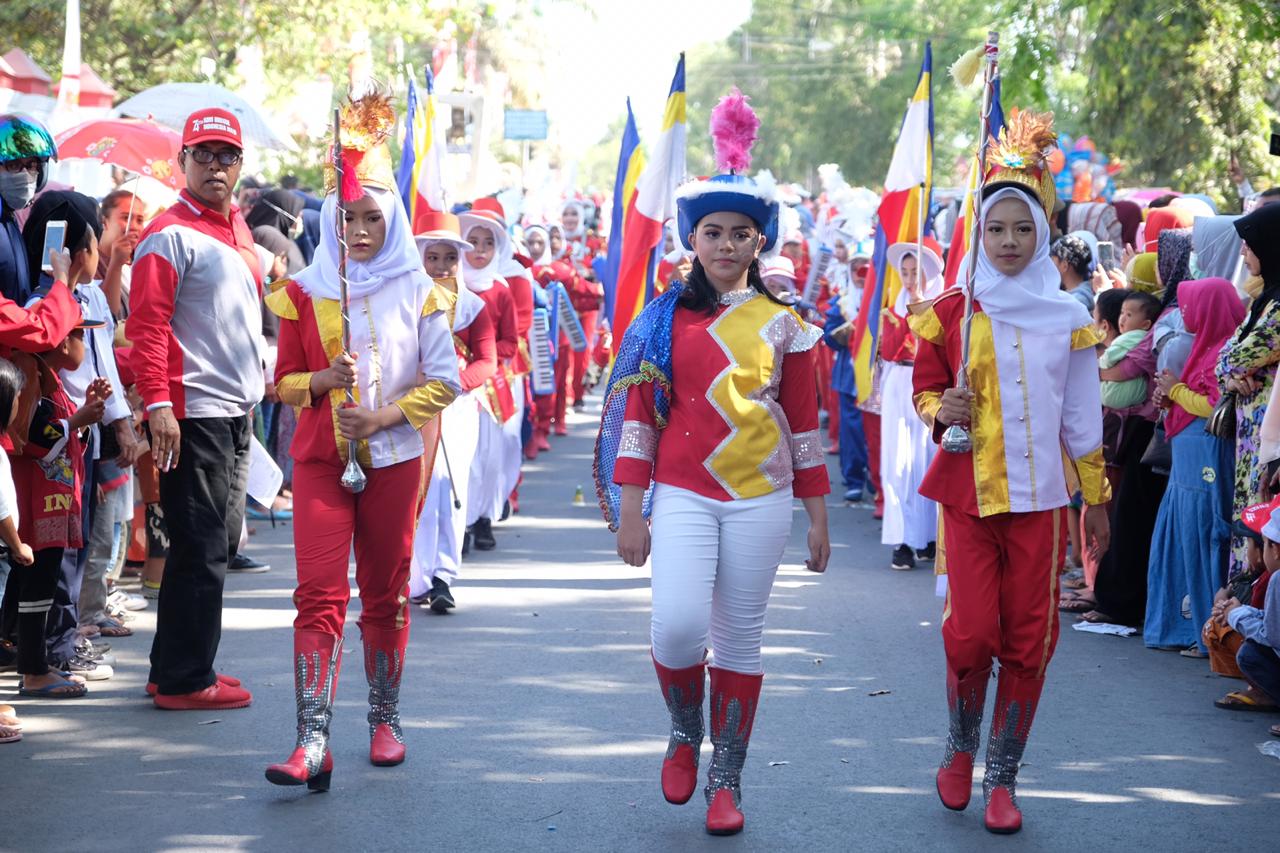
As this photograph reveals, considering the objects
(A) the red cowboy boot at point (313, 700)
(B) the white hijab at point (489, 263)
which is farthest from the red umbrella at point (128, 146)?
(A) the red cowboy boot at point (313, 700)

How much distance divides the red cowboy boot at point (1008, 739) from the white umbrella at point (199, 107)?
9604mm

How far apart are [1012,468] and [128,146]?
7794 millimetres

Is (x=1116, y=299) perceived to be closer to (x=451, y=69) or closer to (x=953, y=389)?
(x=953, y=389)

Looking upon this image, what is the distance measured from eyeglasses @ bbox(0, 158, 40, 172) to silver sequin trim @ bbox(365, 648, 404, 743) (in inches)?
91.9

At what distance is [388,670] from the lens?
5.97 metres

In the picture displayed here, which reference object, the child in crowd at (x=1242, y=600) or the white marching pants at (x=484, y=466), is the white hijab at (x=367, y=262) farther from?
the white marching pants at (x=484, y=466)

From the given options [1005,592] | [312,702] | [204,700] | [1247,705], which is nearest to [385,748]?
[312,702]

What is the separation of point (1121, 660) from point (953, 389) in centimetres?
334

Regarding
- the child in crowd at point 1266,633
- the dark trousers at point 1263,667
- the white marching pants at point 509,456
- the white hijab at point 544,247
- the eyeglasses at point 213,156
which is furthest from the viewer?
the white hijab at point 544,247

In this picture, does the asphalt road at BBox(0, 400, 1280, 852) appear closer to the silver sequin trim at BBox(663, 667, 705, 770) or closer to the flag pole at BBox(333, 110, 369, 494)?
the silver sequin trim at BBox(663, 667, 705, 770)

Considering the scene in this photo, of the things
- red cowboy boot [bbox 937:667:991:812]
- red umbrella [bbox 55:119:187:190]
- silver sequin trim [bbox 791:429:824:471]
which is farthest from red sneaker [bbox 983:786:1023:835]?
red umbrella [bbox 55:119:187:190]

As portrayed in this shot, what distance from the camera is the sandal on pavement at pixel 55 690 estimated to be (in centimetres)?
694

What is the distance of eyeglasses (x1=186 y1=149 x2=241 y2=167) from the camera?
6625 mm

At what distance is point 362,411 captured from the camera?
18.5 feet
